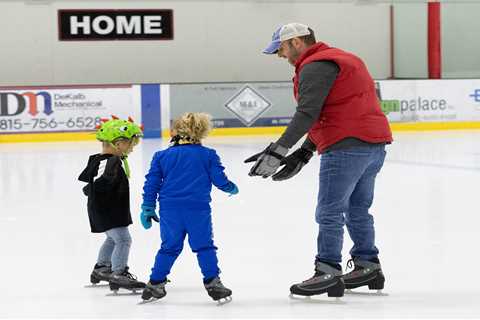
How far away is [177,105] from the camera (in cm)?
1769

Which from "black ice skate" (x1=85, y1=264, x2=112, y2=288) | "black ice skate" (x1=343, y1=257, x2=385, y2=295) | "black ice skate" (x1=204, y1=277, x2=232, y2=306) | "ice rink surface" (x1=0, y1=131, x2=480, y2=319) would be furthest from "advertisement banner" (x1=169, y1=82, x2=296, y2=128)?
"black ice skate" (x1=204, y1=277, x2=232, y2=306)

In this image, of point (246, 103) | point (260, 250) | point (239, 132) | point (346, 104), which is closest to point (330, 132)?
point (346, 104)

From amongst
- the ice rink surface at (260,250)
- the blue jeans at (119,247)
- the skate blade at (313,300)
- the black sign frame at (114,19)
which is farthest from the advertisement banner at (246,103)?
the skate blade at (313,300)

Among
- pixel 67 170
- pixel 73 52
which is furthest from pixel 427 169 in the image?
pixel 73 52

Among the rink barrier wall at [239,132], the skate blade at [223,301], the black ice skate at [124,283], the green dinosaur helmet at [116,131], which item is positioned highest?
the green dinosaur helmet at [116,131]

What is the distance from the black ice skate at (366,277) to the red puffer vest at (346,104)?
0.67 metres

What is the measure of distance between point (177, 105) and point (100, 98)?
1.45 metres

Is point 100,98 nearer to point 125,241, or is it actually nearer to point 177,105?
point 177,105

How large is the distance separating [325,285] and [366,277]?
0.31 m

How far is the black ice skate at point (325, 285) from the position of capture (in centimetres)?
443

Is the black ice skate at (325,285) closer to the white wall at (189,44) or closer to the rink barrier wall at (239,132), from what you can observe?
the rink barrier wall at (239,132)

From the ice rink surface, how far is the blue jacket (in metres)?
0.49

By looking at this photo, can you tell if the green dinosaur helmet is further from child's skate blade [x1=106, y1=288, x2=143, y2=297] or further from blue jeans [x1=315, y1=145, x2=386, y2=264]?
blue jeans [x1=315, y1=145, x2=386, y2=264]

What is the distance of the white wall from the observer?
21.2m
